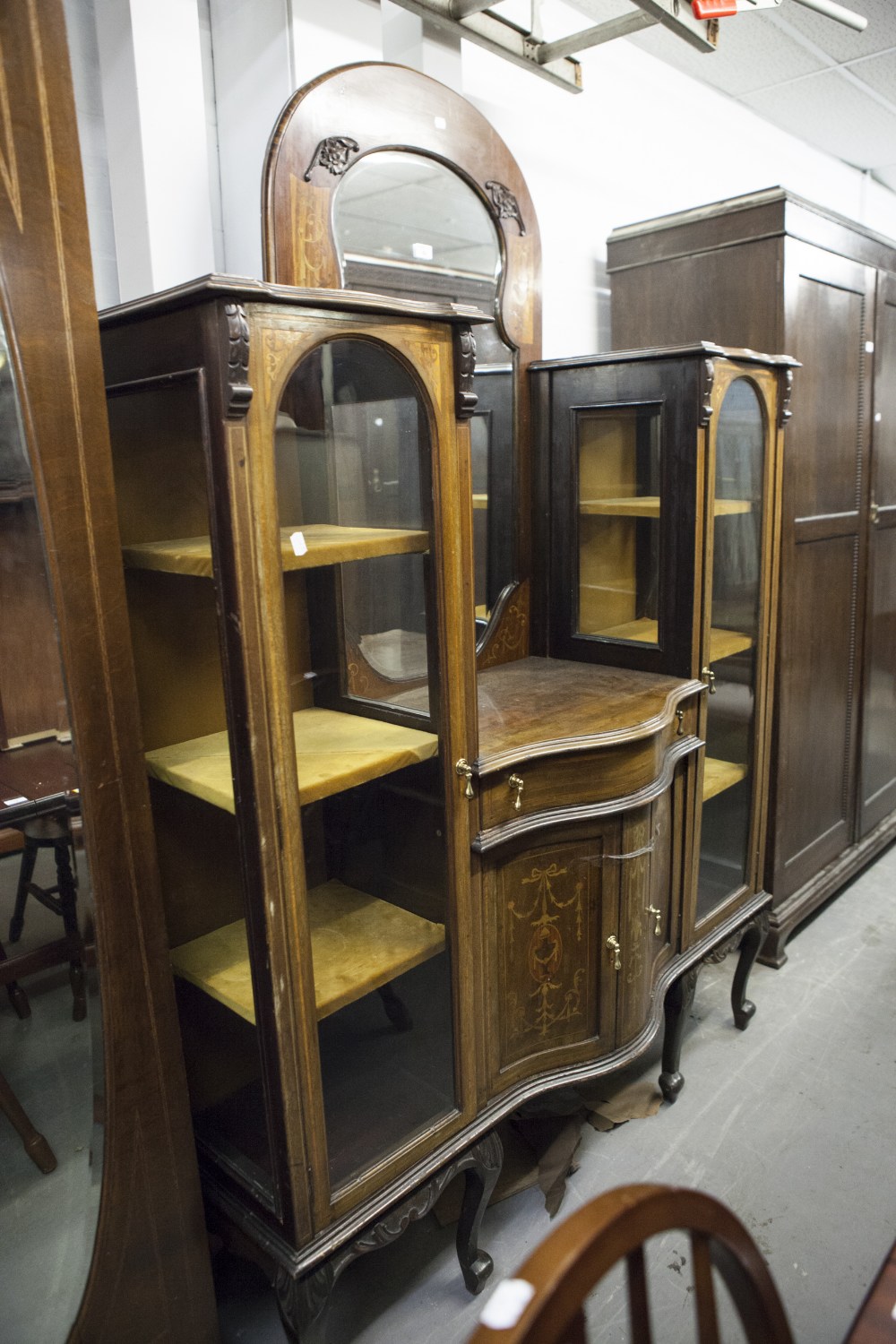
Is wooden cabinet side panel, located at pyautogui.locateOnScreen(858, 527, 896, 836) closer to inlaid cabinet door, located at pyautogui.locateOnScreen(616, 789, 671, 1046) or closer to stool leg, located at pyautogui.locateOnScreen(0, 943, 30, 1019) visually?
inlaid cabinet door, located at pyautogui.locateOnScreen(616, 789, 671, 1046)

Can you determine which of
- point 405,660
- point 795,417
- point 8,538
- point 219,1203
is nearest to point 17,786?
point 8,538

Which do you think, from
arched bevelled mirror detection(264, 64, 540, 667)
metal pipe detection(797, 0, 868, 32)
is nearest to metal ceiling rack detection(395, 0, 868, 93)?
metal pipe detection(797, 0, 868, 32)

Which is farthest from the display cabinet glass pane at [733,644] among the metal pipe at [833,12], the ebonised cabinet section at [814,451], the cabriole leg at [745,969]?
the metal pipe at [833,12]

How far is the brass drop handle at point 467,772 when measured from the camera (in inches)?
55.6

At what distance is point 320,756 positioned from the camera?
1.30 m

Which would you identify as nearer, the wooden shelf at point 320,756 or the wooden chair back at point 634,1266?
the wooden chair back at point 634,1266

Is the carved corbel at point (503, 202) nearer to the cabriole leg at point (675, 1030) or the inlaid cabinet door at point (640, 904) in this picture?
the inlaid cabinet door at point (640, 904)

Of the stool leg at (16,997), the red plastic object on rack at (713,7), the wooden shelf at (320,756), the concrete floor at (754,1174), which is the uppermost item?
the red plastic object on rack at (713,7)

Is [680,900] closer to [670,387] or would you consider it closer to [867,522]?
[670,387]

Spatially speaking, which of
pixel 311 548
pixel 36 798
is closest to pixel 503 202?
pixel 311 548

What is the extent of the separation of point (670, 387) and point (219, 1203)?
1.64 metres

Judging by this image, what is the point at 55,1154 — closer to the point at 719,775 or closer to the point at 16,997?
the point at 16,997

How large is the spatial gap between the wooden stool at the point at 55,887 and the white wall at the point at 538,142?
0.93 m

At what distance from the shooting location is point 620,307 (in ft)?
8.21
